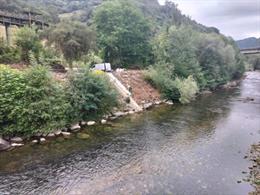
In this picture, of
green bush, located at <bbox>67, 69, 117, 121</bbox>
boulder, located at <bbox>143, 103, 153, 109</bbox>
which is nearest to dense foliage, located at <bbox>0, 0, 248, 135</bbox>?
green bush, located at <bbox>67, 69, 117, 121</bbox>

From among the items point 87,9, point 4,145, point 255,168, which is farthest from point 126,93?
point 87,9

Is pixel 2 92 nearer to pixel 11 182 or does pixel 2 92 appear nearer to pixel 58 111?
pixel 58 111

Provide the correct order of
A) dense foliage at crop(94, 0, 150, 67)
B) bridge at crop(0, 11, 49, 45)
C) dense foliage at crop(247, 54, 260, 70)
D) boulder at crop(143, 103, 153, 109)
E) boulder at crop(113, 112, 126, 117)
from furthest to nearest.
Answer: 1. dense foliage at crop(247, 54, 260, 70)
2. dense foliage at crop(94, 0, 150, 67)
3. bridge at crop(0, 11, 49, 45)
4. boulder at crop(143, 103, 153, 109)
5. boulder at crop(113, 112, 126, 117)

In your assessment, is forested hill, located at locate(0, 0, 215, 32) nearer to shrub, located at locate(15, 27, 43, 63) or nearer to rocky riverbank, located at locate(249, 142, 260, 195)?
shrub, located at locate(15, 27, 43, 63)

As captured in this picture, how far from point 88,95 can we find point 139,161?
849 cm

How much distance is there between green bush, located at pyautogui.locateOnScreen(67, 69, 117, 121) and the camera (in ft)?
67.6

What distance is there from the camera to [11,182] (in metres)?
12.0

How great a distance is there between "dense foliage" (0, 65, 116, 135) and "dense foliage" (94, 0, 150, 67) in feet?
62.1

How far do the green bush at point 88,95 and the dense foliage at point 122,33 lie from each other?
17.7m

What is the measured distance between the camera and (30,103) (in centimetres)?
1792

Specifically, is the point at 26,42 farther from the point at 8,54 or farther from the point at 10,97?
the point at 10,97

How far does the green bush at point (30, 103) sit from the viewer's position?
56.5ft

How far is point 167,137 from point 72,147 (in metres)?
6.88

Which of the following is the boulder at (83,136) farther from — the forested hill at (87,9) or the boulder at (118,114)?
the forested hill at (87,9)
